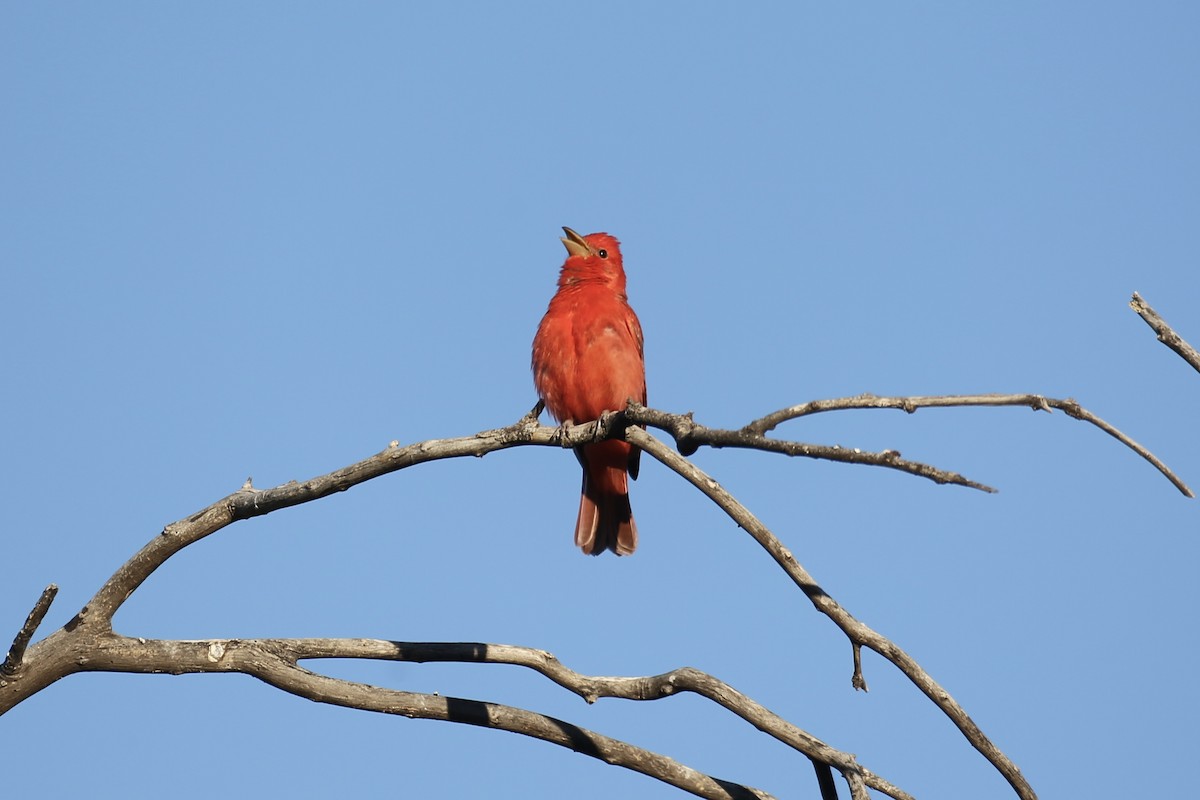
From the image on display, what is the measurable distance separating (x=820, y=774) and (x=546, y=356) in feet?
12.4

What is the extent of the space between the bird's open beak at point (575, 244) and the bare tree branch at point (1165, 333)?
16.6ft

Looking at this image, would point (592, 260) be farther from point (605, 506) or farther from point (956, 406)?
point (956, 406)

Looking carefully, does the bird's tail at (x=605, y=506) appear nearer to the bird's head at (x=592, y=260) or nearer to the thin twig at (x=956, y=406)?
the bird's head at (x=592, y=260)

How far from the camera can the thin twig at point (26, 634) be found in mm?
4773

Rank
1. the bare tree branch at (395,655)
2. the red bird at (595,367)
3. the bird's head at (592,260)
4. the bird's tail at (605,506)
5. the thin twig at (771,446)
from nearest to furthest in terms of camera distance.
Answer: the thin twig at (771,446) < the bare tree branch at (395,655) < the red bird at (595,367) < the bird's tail at (605,506) < the bird's head at (592,260)

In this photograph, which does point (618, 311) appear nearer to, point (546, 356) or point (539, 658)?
point (546, 356)

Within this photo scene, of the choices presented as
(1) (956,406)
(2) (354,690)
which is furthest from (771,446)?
(2) (354,690)

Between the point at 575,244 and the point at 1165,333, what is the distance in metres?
5.23

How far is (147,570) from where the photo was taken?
5.46 meters

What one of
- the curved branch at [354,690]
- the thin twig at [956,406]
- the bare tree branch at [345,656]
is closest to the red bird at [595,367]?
the bare tree branch at [345,656]

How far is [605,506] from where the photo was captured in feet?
28.0

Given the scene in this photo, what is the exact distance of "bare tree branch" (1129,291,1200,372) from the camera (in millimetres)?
4148

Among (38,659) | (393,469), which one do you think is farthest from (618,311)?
(38,659)

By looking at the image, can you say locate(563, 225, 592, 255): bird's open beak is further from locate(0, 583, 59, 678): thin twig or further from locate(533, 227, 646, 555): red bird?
locate(0, 583, 59, 678): thin twig
